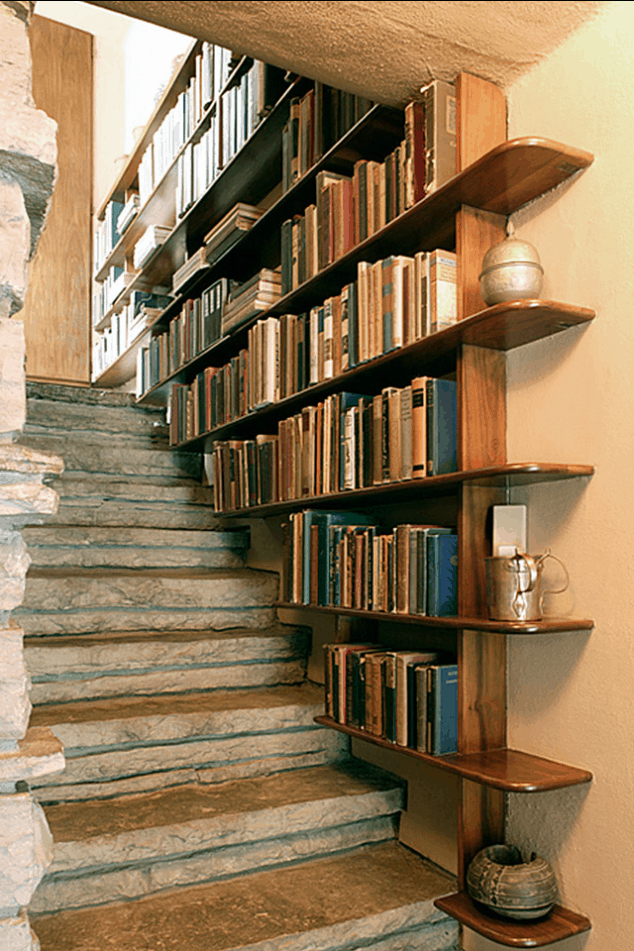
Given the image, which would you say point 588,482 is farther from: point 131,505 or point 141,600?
point 131,505

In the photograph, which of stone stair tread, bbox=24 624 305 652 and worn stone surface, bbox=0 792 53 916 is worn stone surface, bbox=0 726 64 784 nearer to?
worn stone surface, bbox=0 792 53 916

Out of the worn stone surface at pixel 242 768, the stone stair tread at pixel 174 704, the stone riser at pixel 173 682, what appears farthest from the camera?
the stone riser at pixel 173 682

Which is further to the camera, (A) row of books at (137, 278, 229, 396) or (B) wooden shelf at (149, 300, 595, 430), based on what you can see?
(A) row of books at (137, 278, 229, 396)

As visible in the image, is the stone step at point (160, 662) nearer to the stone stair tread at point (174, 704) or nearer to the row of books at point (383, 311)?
the stone stair tread at point (174, 704)

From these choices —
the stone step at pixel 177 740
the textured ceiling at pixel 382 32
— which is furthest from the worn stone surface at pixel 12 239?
the stone step at pixel 177 740

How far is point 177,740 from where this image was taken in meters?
2.41

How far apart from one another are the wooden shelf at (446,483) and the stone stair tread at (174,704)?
668 millimetres

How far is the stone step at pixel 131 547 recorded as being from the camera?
3.19 m

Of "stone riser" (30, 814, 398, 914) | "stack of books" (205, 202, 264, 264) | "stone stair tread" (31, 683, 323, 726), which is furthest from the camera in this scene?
"stack of books" (205, 202, 264, 264)

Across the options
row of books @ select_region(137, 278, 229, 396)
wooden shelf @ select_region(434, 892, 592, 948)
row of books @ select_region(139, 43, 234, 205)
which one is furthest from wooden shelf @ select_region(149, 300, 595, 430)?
row of books @ select_region(139, 43, 234, 205)

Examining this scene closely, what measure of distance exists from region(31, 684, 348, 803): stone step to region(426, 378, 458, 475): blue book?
3.74 feet

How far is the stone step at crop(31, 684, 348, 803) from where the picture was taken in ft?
7.43

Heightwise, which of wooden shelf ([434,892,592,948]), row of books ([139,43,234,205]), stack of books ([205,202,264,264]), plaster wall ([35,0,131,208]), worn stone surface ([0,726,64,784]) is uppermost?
plaster wall ([35,0,131,208])

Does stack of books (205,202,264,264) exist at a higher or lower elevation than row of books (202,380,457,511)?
higher
